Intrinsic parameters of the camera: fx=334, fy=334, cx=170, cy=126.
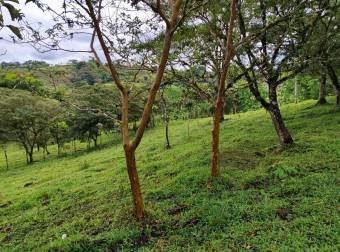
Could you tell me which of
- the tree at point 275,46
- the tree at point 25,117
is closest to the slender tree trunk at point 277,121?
the tree at point 275,46

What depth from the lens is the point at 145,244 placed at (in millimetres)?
8219

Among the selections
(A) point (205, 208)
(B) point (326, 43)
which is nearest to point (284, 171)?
(A) point (205, 208)

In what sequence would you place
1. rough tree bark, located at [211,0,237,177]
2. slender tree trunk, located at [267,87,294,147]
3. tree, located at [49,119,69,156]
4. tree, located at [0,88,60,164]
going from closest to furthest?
rough tree bark, located at [211,0,237,177], slender tree trunk, located at [267,87,294,147], tree, located at [0,88,60,164], tree, located at [49,119,69,156]

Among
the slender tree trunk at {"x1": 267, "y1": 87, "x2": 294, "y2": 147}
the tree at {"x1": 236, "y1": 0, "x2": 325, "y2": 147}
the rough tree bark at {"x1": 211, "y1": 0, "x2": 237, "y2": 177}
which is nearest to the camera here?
the rough tree bark at {"x1": 211, "y1": 0, "x2": 237, "y2": 177}

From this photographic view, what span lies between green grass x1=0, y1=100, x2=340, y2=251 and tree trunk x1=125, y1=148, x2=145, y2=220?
0.33 metres

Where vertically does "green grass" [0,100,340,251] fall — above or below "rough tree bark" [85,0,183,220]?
below

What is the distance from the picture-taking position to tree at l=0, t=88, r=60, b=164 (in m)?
40.5

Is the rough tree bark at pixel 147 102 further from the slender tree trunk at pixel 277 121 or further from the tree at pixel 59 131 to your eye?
the tree at pixel 59 131

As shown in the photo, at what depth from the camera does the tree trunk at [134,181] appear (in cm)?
919

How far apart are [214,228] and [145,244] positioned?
176cm

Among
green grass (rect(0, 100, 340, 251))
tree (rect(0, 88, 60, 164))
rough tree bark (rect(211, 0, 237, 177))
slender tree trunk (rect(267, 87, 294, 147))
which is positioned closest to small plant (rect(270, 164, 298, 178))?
green grass (rect(0, 100, 340, 251))

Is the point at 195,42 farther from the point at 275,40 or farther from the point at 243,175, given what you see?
the point at 243,175

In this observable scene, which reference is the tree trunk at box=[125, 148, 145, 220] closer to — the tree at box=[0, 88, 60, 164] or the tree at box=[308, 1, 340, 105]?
the tree at box=[308, 1, 340, 105]

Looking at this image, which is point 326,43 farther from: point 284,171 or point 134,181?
point 134,181
